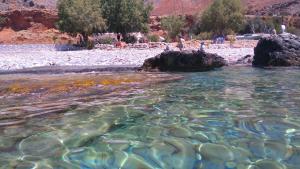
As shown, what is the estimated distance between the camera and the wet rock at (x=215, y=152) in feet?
14.5

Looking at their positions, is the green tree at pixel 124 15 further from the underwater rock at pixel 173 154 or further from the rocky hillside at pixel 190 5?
the underwater rock at pixel 173 154

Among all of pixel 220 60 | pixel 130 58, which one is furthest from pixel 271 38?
pixel 130 58

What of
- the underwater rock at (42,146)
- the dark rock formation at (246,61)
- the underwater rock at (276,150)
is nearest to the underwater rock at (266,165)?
the underwater rock at (276,150)

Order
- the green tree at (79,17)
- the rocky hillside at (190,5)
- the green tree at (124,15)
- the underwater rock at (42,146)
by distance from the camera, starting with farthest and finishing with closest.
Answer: the rocky hillside at (190,5) → the green tree at (124,15) → the green tree at (79,17) → the underwater rock at (42,146)

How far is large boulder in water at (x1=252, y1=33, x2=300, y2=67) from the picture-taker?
2041 centimetres

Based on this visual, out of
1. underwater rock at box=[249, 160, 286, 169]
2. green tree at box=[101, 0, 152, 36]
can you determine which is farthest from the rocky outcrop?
underwater rock at box=[249, 160, 286, 169]

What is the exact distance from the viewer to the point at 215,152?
4.58 m

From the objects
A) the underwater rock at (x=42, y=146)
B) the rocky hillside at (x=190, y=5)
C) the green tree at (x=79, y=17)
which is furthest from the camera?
the rocky hillside at (x=190, y=5)

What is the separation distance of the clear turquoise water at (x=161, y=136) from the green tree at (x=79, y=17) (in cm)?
3992

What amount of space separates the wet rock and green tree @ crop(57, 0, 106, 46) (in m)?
42.4

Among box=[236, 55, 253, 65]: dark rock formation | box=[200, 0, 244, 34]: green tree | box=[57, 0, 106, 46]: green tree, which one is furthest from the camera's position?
box=[200, 0, 244, 34]: green tree

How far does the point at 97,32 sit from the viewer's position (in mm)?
53906

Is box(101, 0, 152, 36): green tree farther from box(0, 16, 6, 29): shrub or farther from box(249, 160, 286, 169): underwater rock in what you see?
box(249, 160, 286, 169): underwater rock

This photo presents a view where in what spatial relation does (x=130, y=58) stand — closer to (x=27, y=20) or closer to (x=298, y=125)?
(x=298, y=125)
